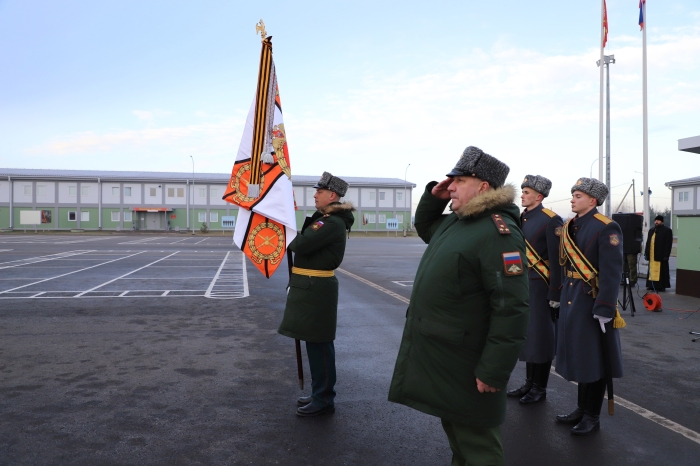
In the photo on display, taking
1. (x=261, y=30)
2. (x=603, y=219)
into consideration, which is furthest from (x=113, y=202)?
(x=603, y=219)

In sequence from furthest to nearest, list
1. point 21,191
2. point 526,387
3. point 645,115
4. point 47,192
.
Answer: point 47,192
point 21,191
point 645,115
point 526,387

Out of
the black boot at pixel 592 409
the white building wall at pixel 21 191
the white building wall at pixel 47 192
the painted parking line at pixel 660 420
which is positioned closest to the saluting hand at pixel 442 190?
the black boot at pixel 592 409

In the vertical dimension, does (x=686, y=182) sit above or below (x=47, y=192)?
above

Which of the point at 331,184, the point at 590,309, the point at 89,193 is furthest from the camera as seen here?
the point at 89,193

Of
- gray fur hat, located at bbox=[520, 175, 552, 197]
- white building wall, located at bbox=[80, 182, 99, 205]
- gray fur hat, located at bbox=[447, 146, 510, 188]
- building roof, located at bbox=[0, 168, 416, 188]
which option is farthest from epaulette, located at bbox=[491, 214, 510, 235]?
white building wall, located at bbox=[80, 182, 99, 205]

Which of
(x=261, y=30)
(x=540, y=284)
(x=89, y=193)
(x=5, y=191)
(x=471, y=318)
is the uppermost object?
(x=5, y=191)

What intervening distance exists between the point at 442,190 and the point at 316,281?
1.72m

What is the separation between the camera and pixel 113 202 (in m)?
66.5

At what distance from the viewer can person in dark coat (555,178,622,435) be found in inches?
166

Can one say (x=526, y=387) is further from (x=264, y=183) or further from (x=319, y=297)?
(x=264, y=183)

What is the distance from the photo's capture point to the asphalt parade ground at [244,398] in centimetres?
383

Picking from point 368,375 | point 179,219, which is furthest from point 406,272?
point 179,219

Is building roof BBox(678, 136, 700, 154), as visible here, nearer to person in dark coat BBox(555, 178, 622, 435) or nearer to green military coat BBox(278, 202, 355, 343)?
person in dark coat BBox(555, 178, 622, 435)

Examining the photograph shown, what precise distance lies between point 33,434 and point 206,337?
352 centimetres
